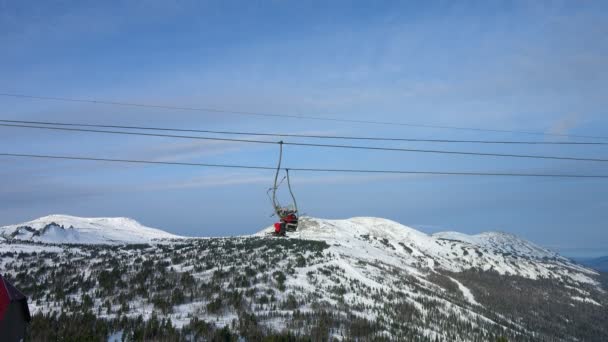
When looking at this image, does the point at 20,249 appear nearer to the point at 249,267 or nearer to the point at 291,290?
the point at 249,267

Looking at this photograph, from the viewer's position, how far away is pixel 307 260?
56.8 meters

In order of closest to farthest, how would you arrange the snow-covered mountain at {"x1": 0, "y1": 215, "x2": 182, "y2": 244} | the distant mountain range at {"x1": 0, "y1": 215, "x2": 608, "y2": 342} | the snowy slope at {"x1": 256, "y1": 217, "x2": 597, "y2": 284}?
the distant mountain range at {"x1": 0, "y1": 215, "x2": 608, "y2": 342}
the snow-covered mountain at {"x1": 0, "y1": 215, "x2": 182, "y2": 244}
the snowy slope at {"x1": 256, "y1": 217, "x2": 597, "y2": 284}

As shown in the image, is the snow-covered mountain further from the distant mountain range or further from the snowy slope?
the snowy slope

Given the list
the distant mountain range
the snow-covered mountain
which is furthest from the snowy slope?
the distant mountain range

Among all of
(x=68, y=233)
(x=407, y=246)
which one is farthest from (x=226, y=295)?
(x=407, y=246)

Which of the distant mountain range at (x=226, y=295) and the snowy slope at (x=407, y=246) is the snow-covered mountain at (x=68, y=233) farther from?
the snowy slope at (x=407, y=246)

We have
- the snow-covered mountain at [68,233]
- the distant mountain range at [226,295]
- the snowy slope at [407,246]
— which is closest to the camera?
the distant mountain range at [226,295]

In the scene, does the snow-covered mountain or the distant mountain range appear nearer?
the distant mountain range

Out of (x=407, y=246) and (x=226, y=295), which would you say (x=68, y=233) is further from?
(x=407, y=246)

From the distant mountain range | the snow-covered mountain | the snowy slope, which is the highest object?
the distant mountain range

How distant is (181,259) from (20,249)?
21.2 meters

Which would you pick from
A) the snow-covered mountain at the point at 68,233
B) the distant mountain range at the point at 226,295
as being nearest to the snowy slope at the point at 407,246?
the snow-covered mountain at the point at 68,233

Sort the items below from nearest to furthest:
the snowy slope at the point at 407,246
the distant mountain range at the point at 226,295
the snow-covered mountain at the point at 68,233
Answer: the distant mountain range at the point at 226,295 → the snow-covered mountain at the point at 68,233 → the snowy slope at the point at 407,246

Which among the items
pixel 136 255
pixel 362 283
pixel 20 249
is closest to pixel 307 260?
pixel 362 283
